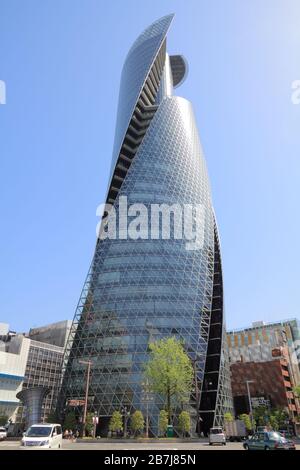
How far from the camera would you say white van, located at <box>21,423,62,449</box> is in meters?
19.7

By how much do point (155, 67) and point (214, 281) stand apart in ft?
262

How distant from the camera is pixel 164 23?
14175 cm

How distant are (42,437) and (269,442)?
46.6 ft

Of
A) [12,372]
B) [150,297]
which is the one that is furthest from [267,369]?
[12,372]

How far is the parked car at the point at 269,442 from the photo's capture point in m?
22.8

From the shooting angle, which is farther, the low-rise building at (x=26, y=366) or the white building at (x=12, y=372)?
the low-rise building at (x=26, y=366)

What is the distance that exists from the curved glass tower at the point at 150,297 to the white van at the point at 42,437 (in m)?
35.7

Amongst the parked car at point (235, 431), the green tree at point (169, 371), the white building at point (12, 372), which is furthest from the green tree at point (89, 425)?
the white building at point (12, 372)

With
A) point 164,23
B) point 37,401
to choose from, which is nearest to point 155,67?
point 164,23

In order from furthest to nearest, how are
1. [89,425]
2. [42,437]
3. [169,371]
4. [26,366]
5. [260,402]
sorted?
[260,402] → [26,366] → [89,425] → [169,371] → [42,437]

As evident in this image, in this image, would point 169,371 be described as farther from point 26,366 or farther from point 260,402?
point 260,402

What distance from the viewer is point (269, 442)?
24125 millimetres

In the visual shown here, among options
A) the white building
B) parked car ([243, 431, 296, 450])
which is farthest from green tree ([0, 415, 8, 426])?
parked car ([243, 431, 296, 450])

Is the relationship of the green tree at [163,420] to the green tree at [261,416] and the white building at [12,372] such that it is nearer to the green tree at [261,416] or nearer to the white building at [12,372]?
the green tree at [261,416]
